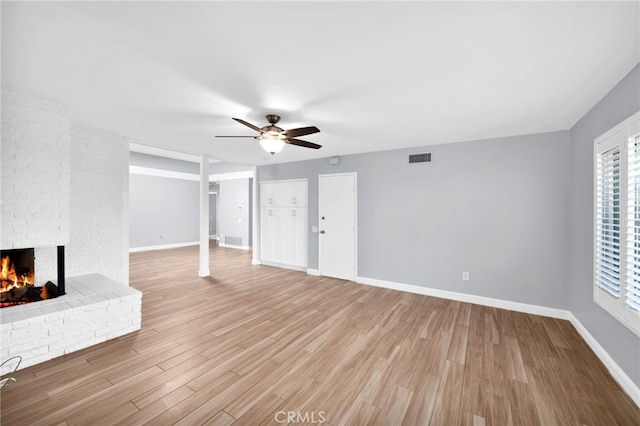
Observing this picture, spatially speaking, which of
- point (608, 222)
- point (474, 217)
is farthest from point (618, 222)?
point (474, 217)

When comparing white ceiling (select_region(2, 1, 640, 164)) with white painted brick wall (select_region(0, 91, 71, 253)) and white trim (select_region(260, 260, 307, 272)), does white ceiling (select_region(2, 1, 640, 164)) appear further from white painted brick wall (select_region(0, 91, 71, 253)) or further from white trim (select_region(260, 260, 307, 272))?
white trim (select_region(260, 260, 307, 272))

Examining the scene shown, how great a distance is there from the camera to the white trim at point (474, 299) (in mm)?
3484

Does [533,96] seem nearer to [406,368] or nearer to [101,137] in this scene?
[406,368]

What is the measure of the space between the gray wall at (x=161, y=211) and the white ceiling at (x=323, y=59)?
527 cm

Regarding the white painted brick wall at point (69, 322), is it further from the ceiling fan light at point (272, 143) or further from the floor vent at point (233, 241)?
the floor vent at point (233, 241)

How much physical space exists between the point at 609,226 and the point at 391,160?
9.65ft

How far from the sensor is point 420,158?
4426 millimetres

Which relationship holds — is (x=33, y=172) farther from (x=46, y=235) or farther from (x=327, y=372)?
(x=327, y=372)

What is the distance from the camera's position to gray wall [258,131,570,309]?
351 centimetres

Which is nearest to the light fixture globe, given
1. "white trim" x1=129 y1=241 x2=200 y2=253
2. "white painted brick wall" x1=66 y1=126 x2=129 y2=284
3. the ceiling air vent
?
the ceiling air vent

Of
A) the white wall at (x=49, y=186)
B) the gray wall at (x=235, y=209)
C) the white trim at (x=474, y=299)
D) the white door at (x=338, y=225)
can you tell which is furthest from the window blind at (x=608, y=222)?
the gray wall at (x=235, y=209)

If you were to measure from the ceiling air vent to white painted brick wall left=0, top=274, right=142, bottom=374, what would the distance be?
179 inches

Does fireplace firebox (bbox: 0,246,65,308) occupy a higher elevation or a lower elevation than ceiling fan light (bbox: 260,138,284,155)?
lower

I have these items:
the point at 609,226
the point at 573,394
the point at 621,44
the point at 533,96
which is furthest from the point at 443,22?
the point at 573,394
